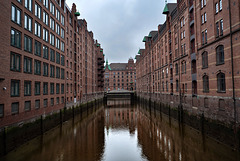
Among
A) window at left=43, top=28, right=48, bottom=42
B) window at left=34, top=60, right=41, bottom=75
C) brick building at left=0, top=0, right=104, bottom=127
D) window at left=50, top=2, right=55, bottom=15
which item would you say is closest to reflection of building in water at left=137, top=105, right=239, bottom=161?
brick building at left=0, top=0, right=104, bottom=127

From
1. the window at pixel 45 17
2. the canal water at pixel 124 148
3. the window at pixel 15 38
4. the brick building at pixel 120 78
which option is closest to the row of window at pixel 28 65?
the window at pixel 15 38

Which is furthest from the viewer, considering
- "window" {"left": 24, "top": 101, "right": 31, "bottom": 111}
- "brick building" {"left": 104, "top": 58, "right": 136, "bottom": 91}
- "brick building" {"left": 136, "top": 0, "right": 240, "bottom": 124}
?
"brick building" {"left": 104, "top": 58, "right": 136, "bottom": 91}

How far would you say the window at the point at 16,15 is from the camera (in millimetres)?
15227

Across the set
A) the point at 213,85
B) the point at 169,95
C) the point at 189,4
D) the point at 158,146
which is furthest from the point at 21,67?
the point at 169,95

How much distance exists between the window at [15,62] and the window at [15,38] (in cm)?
90

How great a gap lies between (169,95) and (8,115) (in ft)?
83.4

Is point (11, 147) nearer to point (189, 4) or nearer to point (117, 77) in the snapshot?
point (189, 4)

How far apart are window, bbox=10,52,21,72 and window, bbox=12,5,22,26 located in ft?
9.85

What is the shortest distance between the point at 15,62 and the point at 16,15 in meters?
4.22

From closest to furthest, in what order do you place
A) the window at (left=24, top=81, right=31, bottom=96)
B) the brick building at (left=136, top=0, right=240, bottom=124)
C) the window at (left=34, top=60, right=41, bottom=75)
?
the brick building at (left=136, top=0, right=240, bottom=124)
the window at (left=24, top=81, right=31, bottom=96)
the window at (left=34, top=60, right=41, bottom=75)

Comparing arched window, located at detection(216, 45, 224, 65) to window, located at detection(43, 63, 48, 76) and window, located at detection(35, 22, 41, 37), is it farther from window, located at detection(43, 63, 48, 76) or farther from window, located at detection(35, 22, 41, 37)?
window, located at detection(43, 63, 48, 76)

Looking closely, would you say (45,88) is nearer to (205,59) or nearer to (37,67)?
(37,67)

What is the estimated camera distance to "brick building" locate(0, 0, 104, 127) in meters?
14.2

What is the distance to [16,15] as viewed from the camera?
15.6 metres
